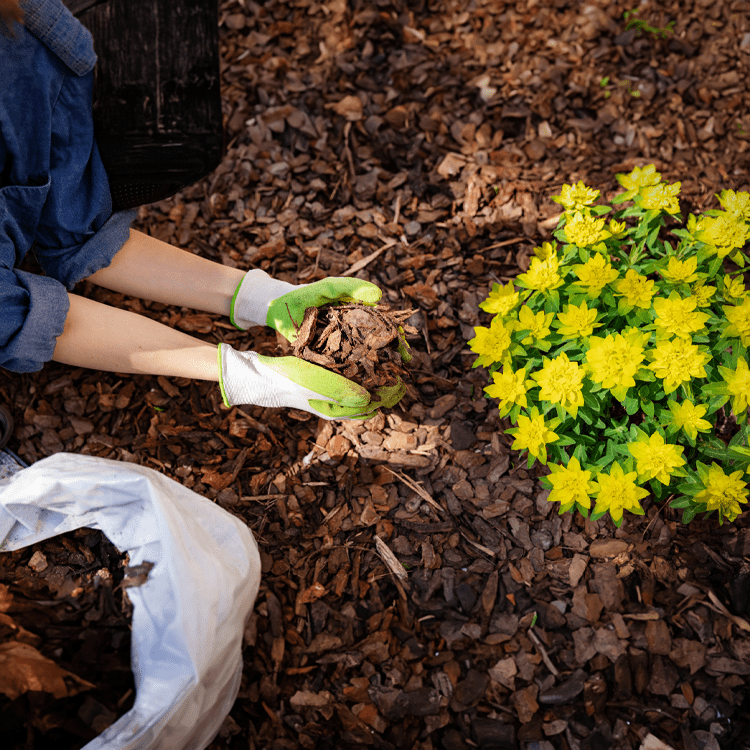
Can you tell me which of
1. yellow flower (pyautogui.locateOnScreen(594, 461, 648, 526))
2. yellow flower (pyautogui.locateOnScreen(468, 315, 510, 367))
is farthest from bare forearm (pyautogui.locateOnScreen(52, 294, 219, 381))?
yellow flower (pyautogui.locateOnScreen(594, 461, 648, 526))

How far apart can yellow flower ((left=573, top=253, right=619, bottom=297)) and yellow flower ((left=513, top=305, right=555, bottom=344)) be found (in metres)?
0.13

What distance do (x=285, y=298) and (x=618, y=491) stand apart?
1228 millimetres

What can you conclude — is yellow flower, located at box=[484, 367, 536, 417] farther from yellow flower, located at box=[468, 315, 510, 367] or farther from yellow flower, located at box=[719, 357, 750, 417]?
yellow flower, located at box=[719, 357, 750, 417]

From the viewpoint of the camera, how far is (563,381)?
4.44 ft

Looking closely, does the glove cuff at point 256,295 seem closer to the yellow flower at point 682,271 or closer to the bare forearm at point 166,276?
the bare forearm at point 166,276

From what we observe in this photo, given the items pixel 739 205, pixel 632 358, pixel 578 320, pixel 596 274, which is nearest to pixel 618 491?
pixel 632 358

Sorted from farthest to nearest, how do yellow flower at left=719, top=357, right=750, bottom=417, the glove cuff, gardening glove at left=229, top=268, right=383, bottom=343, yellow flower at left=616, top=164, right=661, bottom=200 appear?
the glove cuff → gardening glove at left=229, top=268, right=383, bottom=343 → yellow flower at left=616, top=164, right=661, bottom=200 → yellow flower at left=719, top=357, right=750, bottom=417

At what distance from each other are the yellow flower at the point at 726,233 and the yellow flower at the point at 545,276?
0.40 metres

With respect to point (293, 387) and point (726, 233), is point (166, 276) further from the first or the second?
point (726, 233)

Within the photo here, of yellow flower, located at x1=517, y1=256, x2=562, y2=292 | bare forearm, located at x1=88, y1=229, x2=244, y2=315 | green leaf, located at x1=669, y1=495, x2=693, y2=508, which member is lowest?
green leaf, located at x1=669, y1=495, x2=693, y2=508

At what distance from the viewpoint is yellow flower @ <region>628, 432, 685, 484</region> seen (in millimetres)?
1295

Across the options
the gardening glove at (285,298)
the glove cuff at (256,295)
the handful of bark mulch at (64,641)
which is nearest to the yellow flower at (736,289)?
the gardening glove at (285,298)

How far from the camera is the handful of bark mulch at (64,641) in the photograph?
49.7 inches

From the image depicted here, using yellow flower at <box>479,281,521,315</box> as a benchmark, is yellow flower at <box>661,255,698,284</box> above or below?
above
